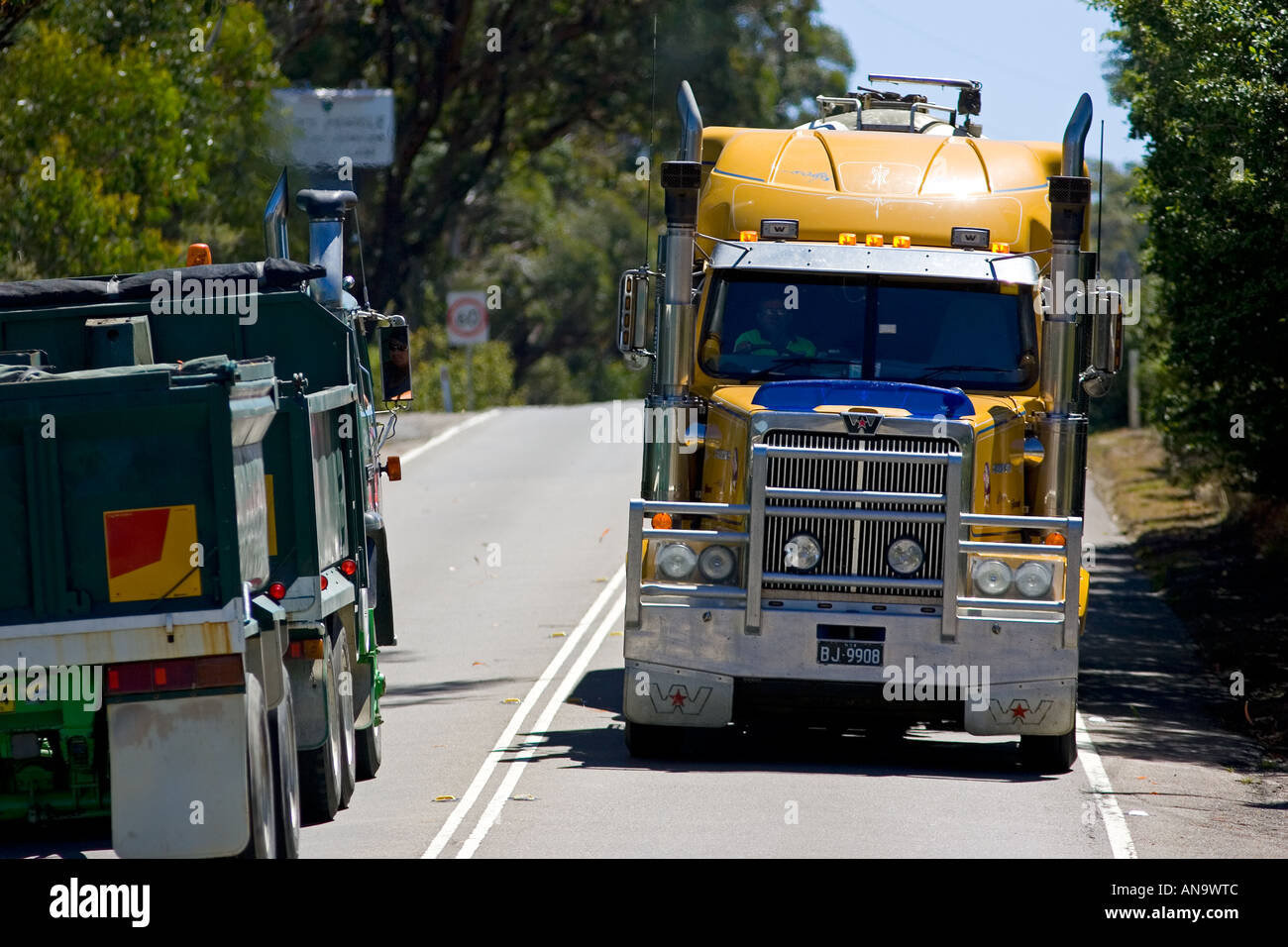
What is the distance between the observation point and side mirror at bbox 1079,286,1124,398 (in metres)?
12.4

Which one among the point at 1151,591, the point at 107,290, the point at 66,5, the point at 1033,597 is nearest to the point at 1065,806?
the point at 1033,597

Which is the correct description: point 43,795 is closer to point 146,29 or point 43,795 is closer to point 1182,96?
point 1182,96

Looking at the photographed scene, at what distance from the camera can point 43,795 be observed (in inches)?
363

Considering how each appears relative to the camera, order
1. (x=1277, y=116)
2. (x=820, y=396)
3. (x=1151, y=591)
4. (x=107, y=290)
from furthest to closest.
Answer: (x=1151, y=591)
(x=1277, y=116)
(x=820, y=396)
(x=107, y=290)

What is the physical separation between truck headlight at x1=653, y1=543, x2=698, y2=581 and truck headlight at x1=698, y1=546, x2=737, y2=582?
0.06 meters

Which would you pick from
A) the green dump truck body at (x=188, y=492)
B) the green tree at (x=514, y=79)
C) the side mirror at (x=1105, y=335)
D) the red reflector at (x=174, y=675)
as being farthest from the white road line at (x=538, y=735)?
the green tree at (x=514, y=79)

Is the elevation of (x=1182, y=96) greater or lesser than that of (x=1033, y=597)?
greater

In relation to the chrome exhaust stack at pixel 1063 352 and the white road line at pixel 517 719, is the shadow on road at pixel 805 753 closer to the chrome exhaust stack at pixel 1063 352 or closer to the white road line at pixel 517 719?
the white road line at pixel 517 719

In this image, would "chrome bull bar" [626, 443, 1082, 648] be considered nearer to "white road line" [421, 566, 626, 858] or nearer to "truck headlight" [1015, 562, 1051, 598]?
"truck headlight" [1015, 562, 1051, 598]

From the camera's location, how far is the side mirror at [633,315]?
12773mm
